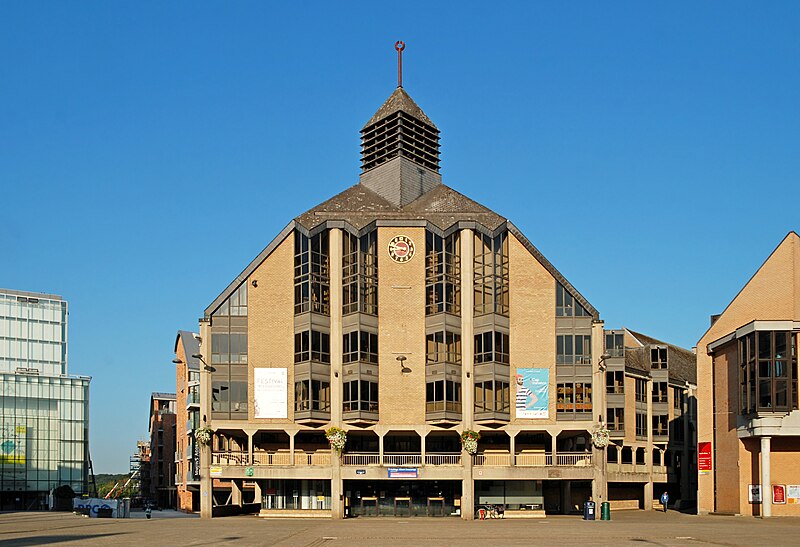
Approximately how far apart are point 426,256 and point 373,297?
16.9 feet

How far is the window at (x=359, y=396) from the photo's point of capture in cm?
7256

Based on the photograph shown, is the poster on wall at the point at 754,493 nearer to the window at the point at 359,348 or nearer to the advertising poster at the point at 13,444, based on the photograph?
the window at the point at 359,348

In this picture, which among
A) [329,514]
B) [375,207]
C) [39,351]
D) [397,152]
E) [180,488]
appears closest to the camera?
[329,514]

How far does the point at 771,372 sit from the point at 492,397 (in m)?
19.6

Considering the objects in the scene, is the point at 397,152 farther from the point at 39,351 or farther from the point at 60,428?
the point at 39,351

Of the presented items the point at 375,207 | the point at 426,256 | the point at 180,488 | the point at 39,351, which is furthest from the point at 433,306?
the point at 39,351

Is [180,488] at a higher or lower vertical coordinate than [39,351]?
lower

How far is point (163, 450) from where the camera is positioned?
15512 cm

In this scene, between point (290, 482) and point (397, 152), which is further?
point (397, 152)

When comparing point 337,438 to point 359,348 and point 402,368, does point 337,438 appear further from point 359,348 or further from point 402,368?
point 402,368

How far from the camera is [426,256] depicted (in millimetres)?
75688

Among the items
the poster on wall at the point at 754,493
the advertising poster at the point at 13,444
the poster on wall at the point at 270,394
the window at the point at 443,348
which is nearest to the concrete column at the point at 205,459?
the poster on wall at the point at 270,394

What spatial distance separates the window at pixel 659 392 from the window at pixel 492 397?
29727 mm

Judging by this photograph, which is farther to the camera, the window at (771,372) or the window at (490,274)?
the window at (490,274)
